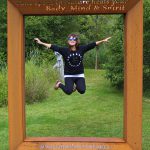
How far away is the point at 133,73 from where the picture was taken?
7.04 meters

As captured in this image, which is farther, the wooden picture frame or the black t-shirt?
the black t-shirt

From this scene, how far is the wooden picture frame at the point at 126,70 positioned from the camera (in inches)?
274

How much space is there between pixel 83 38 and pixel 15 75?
27.4 ft

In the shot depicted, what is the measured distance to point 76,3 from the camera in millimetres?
6953

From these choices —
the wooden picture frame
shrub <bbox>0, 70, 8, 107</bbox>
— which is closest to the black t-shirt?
the wooden picture frame

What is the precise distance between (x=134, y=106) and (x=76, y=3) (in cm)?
174

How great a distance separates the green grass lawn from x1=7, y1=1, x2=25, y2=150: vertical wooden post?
2.60 feet

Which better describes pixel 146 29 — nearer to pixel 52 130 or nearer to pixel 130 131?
pixel 52 130

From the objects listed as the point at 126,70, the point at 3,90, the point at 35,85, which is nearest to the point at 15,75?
the point at 126,70

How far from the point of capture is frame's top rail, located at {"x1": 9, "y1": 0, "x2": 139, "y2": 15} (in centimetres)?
692

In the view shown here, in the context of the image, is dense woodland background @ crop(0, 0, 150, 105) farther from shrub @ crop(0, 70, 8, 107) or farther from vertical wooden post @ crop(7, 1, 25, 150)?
vertical wooden post @ crop(7, 1, 25, 150)

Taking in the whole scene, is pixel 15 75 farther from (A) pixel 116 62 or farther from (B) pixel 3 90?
(A) pixel 116 62

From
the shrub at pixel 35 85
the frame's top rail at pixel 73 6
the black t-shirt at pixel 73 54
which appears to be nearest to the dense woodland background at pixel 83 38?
the shrub at pixel 35 85

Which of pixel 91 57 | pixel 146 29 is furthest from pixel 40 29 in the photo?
pixel 146 29
